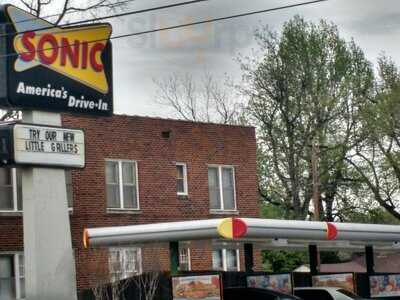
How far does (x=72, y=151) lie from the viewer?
2647cm

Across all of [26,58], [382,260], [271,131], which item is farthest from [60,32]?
[382,260]

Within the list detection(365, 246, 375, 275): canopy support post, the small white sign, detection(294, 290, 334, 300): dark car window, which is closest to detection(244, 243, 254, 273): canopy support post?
detection(294, 290, 334, 300): dark car window

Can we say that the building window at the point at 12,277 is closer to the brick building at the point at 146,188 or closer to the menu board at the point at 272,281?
the brick building at the point at 146,188

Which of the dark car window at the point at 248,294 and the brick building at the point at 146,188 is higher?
the brick building at the point at 146,188

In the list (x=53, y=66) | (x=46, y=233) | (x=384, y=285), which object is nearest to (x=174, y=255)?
(x=46, y=233)

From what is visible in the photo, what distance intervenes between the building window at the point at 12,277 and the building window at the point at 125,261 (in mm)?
3252

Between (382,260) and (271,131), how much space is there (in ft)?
53.3

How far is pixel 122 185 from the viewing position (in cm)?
3484

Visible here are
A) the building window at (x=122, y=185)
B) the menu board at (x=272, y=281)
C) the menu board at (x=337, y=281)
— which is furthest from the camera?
the building window at (x=122, y=185)

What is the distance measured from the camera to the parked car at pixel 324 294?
24.8m

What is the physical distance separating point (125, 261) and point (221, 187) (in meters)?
5.89

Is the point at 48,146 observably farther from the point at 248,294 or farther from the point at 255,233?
the point at 248,294

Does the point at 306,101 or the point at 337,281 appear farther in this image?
the point at 306,101

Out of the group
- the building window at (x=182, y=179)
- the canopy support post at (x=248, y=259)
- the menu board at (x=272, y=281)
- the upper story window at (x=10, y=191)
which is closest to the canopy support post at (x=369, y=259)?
the canopy support post at (x=248, y=259)
